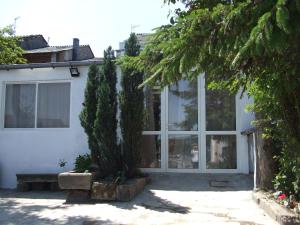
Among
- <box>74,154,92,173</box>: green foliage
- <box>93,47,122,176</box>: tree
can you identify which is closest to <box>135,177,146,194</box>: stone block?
<box>93,47,122,176</box>: tree

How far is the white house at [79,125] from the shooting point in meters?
10.9

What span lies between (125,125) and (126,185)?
1.70m

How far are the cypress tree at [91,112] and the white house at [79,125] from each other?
0.79 meters

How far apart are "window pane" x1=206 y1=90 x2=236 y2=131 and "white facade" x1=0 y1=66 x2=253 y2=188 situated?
0.15 meters

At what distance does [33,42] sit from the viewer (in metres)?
29.1

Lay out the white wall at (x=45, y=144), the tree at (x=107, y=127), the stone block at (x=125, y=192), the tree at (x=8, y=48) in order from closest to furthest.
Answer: the stone block at (x=125, y=192)
the tree at (x=107, y=127)
the white wall at (x=45, y=144)
the tree at (x=8, y=48)

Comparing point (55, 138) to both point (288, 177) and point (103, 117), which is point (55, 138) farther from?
point (288, 177)

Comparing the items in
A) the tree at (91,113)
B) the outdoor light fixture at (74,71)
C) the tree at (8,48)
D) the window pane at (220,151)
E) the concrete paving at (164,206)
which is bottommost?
the concrete paving at (164,206)

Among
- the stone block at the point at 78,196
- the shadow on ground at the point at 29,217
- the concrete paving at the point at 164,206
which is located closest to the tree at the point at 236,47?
the concrete paving at the point at 164,206

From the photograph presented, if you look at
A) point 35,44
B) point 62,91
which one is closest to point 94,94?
point 62,91

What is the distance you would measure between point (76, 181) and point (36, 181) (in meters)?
2.08

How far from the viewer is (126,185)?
342 inches

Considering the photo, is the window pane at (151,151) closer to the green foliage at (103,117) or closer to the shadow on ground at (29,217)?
the green foliage at (103,117)

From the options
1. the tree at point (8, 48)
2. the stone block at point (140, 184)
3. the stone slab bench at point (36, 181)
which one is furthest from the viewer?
the tree at point (8, 48)
